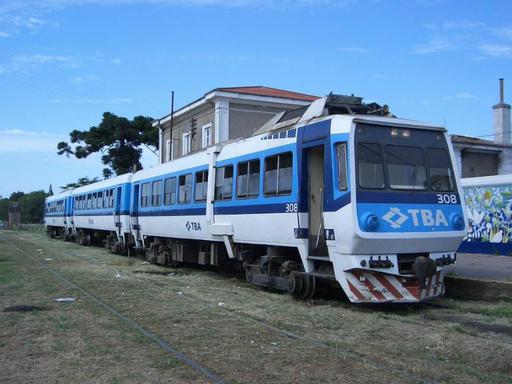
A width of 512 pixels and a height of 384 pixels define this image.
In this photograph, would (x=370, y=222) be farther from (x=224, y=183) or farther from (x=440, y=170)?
(x=224, y=183)

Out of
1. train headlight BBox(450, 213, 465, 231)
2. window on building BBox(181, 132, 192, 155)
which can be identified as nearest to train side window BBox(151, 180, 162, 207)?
train headlight BBox(450, 213, 465, 231)

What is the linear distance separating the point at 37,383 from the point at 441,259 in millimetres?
6840

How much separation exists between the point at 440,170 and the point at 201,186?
649cm

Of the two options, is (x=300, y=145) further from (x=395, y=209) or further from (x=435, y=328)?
(x=435, y=328)

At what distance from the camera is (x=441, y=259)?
31.9 feet

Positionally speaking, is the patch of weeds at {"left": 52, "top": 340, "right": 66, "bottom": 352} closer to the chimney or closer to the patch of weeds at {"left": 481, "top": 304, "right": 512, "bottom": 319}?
the patch of weeds at {"left": 481, "top": 304, "right": 512, "bottom": 319}

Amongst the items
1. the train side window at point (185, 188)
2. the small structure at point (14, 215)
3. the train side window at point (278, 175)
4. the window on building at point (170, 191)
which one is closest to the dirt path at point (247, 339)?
the train side window at point (278, 175)

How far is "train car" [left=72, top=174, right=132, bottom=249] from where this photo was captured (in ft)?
75.1

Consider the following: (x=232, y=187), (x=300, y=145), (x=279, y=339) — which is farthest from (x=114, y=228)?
(x=279, y=339)

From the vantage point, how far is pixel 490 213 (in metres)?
17.4

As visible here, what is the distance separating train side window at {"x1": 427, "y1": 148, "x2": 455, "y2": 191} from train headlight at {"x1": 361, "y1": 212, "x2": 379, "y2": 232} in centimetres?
153

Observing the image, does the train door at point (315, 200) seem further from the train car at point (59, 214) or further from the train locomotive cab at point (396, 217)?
the train car at point (59, 214)

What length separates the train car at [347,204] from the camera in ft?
29.9

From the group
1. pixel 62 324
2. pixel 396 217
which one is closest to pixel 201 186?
pixel 396 217
